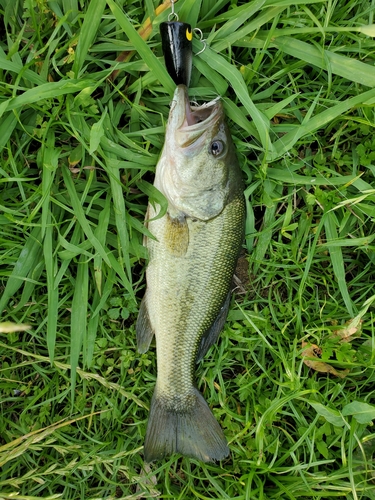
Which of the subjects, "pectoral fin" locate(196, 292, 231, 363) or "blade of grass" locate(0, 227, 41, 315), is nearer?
"blade of grass" locate(0, 227, 41, 315)

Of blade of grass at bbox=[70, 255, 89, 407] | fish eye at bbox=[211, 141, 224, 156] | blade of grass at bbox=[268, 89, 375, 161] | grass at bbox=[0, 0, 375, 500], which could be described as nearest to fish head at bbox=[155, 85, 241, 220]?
fish eye at bbox=[211, 141, 224, 156]

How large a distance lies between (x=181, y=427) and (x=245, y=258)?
1.22 meters

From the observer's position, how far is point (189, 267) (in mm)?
2416

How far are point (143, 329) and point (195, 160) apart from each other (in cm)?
116

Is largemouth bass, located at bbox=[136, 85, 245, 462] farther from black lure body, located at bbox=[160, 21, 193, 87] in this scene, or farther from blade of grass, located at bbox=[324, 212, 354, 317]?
blade of grass, located at bbox=[324, 212, 354, 317]

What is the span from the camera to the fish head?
7.35 feet

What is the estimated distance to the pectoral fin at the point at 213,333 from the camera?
2650 mm

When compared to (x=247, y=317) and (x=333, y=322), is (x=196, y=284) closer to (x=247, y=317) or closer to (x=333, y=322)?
(x=247, y=317)

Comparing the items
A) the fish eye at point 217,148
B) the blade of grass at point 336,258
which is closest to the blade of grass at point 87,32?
the fish eye at point 217,148

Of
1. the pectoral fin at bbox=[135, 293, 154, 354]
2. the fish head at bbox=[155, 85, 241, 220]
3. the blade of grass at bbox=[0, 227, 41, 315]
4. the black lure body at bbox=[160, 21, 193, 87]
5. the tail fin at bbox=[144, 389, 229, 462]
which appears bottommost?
the tail fin at bbox=[144, 389, 229, 462]

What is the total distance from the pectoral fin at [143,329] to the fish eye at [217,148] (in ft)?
3.37

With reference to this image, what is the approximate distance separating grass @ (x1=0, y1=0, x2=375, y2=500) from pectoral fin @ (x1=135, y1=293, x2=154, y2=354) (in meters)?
0.11

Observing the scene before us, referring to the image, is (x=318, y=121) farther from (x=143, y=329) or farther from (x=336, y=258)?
(x=143, y=329)

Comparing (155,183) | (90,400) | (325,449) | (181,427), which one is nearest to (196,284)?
(155,183)
